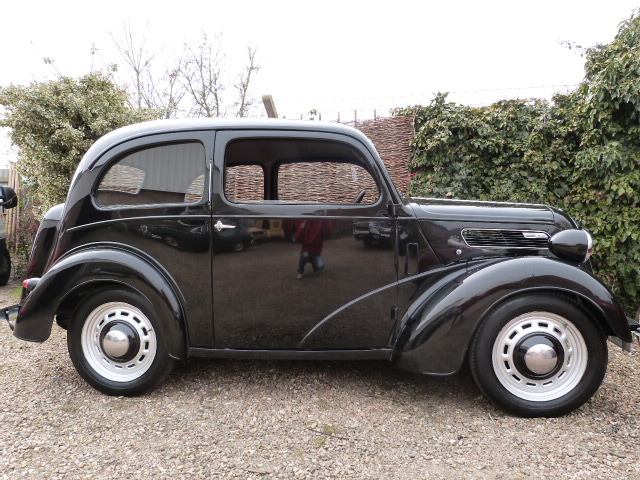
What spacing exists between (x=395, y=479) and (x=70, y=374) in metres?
2.49

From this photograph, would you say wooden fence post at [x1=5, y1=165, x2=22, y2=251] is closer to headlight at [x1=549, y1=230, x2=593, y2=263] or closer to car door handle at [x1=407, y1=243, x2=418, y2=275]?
car door handle at [x1=407, y1=243, x2=418, y2=275]

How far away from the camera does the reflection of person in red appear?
2.56 m

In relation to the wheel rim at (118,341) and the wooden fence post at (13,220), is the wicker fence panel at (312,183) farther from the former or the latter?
the wooden fence post at (13,220)

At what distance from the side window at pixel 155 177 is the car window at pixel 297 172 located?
0.77 feet

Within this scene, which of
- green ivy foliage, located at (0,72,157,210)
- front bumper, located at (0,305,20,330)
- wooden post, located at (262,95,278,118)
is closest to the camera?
front bumper, located at (0,305,20,330)

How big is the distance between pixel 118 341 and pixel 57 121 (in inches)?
151

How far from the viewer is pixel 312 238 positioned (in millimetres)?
2570

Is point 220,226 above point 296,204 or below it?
below

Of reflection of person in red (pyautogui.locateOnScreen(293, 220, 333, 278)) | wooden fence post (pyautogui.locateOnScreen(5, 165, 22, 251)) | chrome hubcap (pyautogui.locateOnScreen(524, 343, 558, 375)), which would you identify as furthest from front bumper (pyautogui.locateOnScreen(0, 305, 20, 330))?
wooden fence post (pyautogui.locateOnScreen(5, 165, 22, 251))

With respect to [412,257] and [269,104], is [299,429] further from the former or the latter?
[269,104]

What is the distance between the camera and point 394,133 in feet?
17.7

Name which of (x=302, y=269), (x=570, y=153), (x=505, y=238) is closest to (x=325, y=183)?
(x=302, y=269)

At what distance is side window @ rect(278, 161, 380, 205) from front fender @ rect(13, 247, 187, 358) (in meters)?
0.98

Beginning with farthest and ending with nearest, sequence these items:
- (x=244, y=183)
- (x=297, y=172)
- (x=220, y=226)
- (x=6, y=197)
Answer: (x=6, y=197) → (x=297, y=172) → (x=244, y=183) → (x=220, y=226)
